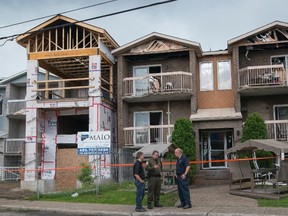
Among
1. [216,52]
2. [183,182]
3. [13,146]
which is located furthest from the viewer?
[13,146]

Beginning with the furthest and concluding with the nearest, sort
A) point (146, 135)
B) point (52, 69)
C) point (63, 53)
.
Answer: point (52, 69) < point (146, 135) < point (63, 53)

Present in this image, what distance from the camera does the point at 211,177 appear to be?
20.7 m

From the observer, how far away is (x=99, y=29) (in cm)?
2164

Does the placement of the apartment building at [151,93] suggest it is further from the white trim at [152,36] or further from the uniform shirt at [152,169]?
the uniform shirt at [152,169]

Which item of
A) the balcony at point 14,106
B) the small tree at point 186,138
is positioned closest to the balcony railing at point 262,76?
the small tree at point 186,138

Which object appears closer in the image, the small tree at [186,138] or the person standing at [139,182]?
the person standing at [139,182]

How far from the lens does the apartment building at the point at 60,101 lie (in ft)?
69.7

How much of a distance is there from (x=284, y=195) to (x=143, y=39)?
12455 millimetres

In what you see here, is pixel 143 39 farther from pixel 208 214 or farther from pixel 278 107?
pixel 208 214

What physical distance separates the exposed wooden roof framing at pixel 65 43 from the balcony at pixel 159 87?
2.06 m

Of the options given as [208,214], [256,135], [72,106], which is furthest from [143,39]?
[208,214]

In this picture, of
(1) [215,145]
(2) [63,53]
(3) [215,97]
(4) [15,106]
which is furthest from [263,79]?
(4) [15,106]

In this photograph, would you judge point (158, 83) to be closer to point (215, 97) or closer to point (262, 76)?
point (215, 97)

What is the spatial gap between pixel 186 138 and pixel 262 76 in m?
5.17
